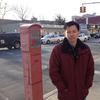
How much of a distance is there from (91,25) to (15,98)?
3846 inches

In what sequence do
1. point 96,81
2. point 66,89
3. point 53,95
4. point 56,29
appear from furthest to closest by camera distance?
point 56,29
point 96,81
point 53,95
point 66,89

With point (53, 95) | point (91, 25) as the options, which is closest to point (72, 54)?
point (53, 95)

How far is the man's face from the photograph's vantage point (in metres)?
4.57

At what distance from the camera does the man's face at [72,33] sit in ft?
15.0

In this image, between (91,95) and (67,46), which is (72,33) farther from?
(91,95)

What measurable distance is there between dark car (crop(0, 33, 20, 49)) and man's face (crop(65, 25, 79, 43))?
27426mm

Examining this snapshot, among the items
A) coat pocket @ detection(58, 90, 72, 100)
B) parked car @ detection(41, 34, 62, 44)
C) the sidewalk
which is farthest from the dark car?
coat pocket @ detection(58, 90, 72, 100)

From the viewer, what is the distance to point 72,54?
14.9 ft

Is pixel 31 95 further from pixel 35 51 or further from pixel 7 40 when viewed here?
pixel 7 40

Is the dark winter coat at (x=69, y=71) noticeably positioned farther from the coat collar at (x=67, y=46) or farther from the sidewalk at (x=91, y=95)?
the sidewalk at (x=91, y=95)

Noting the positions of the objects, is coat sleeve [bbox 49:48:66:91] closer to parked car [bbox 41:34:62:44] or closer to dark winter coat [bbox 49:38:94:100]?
dark winter coat [bbox 49:38:94:100]

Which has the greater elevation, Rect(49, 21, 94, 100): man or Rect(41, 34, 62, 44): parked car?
Rect(49, 21, 94, 100): man

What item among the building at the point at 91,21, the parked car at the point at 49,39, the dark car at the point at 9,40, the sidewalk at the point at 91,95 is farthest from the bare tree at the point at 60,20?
the sidewalk at the point at 91,95

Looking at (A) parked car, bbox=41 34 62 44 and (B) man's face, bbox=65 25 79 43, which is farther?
(A) parked car, bbox=41 34 62 44
